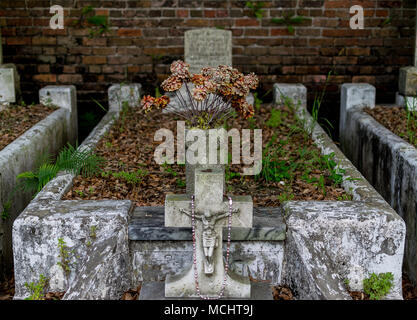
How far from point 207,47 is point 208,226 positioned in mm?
4089

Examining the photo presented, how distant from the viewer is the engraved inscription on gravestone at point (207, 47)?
7.00 metres

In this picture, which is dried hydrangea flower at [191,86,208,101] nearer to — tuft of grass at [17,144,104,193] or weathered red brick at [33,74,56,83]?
tuft of grass at [17,144,104,193]

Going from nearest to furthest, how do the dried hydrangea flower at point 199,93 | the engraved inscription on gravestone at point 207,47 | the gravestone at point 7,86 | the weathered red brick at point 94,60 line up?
the dried hydrangea flower at point 199,93 < the gravestone at point 7,86 < the engraved inscription on gravestone at point 207,47 < the weathered red brick at point 94,60

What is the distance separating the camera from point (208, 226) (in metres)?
3.29

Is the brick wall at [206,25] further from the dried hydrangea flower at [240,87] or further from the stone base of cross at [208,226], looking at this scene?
the stone base of cross at [208,226]

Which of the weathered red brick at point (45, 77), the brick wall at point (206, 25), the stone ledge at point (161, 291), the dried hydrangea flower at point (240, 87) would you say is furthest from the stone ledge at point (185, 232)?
the weathered red brick at point (45, 77)

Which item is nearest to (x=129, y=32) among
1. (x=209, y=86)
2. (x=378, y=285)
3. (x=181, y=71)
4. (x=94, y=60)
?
(x=94, y=60)

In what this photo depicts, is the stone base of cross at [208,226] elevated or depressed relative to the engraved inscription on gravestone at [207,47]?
depressed

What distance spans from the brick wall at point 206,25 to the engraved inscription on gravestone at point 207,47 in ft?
2.80

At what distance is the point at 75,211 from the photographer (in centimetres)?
374

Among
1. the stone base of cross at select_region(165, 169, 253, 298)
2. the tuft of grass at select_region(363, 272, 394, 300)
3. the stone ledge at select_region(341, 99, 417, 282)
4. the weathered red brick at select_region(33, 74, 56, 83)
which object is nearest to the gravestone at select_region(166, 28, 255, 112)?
the stone ledge at select_region(341, 99, 417, 282)

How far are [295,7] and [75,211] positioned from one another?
5064 mm
